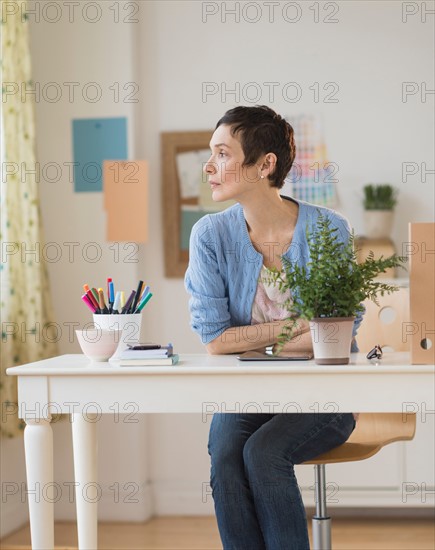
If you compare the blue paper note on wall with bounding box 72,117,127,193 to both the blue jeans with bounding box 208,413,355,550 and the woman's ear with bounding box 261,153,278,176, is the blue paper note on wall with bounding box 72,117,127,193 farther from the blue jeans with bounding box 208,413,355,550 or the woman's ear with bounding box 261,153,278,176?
the blue jeans with bounding box 208,413,355,550

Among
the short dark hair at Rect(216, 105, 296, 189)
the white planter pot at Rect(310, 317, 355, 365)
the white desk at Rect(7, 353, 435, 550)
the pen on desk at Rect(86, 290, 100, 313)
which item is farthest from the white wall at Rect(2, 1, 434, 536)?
the white planter pot at Rect(310, 317, 355, 365)

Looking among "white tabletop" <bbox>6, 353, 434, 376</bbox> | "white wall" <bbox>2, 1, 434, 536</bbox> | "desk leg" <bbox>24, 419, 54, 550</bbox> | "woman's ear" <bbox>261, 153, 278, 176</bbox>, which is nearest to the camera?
"white tabletop" <bbox>6, 353, 434, 376</bbox>

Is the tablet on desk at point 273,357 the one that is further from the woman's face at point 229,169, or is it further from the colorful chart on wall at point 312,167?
the colorful chart on wall at point 312,167

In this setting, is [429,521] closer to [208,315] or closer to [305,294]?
[208,315]

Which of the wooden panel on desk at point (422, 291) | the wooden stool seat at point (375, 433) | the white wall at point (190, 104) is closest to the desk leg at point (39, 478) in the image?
the wooden stool seat at point (375, 433)

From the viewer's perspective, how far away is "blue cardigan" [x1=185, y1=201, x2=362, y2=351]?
6.92 ft

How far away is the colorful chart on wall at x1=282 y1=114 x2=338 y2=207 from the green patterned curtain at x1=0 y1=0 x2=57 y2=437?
951 millimetres

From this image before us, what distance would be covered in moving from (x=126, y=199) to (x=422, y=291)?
185 centimetres

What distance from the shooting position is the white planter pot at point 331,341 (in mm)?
1743

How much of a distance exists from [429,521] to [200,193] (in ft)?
4.88

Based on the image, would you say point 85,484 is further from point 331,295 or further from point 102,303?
point 331,295

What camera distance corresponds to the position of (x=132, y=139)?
11.1 ft

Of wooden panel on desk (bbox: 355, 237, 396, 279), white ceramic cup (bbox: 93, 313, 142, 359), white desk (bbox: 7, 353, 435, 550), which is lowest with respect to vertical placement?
white desk (bbox: 7, 353, 435, 550)

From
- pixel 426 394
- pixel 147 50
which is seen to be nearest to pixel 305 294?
pixel 426 394
